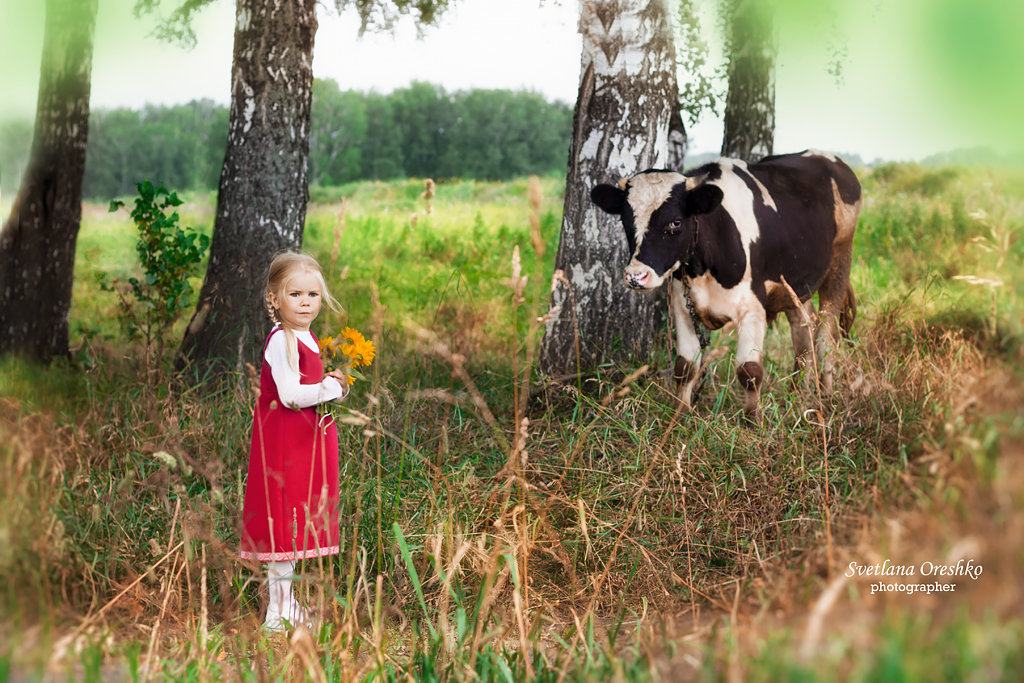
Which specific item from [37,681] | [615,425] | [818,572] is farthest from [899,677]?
[615,425]

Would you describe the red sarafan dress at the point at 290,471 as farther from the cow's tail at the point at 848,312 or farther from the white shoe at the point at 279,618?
the cow's tail at the point at 848,312

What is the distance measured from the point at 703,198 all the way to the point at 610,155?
1093 mm

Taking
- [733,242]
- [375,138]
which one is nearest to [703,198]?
[733,242]

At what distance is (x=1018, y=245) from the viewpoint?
2.10 meters

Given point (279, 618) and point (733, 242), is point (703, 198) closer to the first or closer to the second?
point (733, 242)

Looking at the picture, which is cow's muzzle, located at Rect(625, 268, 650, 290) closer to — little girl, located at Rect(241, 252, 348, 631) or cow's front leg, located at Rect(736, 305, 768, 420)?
cow's front leg, located at Rect(736, 305, 768, 420)

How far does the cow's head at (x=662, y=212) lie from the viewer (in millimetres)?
4145

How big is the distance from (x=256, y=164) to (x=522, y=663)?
3.92 metres

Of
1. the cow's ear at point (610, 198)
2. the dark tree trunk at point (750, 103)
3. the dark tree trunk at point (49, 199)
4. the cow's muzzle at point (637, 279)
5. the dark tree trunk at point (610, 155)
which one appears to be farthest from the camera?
the dark tree trunk at point (750, 103)

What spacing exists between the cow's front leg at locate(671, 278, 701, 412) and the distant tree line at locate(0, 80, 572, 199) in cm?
4201

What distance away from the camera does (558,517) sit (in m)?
3.83

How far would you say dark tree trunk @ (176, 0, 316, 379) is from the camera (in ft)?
18.4

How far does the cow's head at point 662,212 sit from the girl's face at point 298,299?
1.54 meters

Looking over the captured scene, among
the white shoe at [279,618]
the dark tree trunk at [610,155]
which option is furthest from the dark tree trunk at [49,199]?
the white shoe at [279,618]
